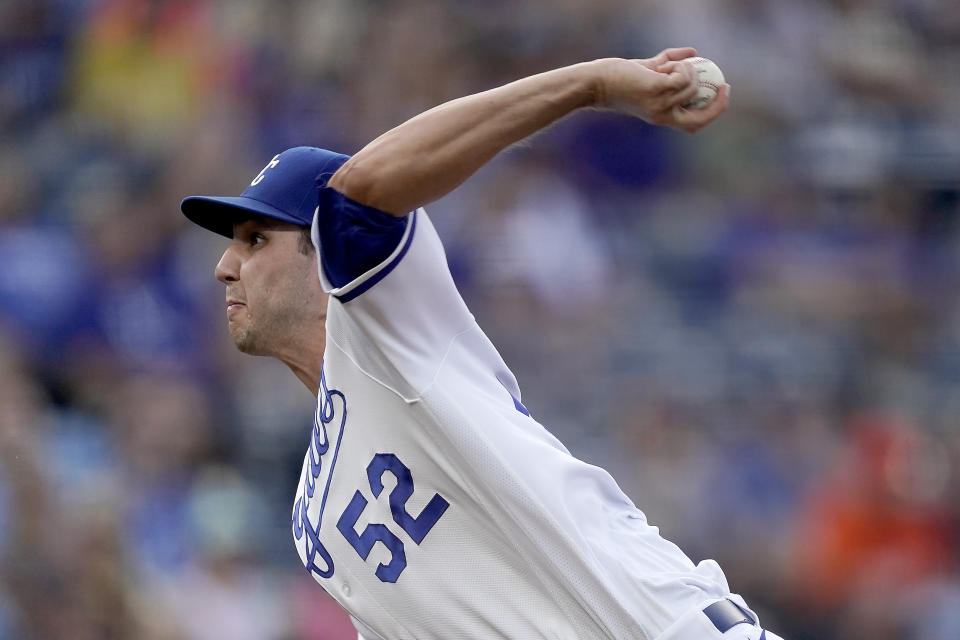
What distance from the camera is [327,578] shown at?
2.84 m

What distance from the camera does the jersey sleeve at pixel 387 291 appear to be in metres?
2.38

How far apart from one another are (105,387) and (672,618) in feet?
15.7

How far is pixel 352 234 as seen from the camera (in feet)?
7.80

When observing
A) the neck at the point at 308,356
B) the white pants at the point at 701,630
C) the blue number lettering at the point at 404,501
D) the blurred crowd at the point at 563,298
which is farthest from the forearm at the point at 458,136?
the blurred crowd at the point at 563,298

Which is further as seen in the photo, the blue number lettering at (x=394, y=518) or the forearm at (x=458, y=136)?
the blue number lettering at (x=394, y=518)

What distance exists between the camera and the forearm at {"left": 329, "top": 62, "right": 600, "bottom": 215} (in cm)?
230

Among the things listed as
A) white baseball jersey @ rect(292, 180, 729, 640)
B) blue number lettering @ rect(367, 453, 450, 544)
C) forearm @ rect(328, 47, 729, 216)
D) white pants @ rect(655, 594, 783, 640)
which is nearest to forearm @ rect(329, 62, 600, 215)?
forearm @ rect(328, 47, 729, 216)

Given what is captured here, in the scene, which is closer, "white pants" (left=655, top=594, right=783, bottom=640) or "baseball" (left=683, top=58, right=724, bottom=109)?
"baseball" (left=683, top=58, right=724, bottom=109)

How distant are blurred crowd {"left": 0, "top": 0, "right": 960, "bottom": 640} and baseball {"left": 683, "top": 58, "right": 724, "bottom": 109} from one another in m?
3.66

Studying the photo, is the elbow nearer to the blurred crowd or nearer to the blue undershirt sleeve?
the blue undershirt sleeve

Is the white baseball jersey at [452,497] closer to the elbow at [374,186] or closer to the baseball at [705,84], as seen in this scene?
the elbow at [374,186]

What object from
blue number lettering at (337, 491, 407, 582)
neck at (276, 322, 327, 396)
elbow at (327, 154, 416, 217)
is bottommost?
blue number lettering at (337, 491, 407, 582)

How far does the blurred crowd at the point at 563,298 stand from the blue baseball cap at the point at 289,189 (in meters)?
2.64

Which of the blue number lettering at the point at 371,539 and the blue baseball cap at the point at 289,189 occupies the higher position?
the blue baseball cap at the point at 289,189
